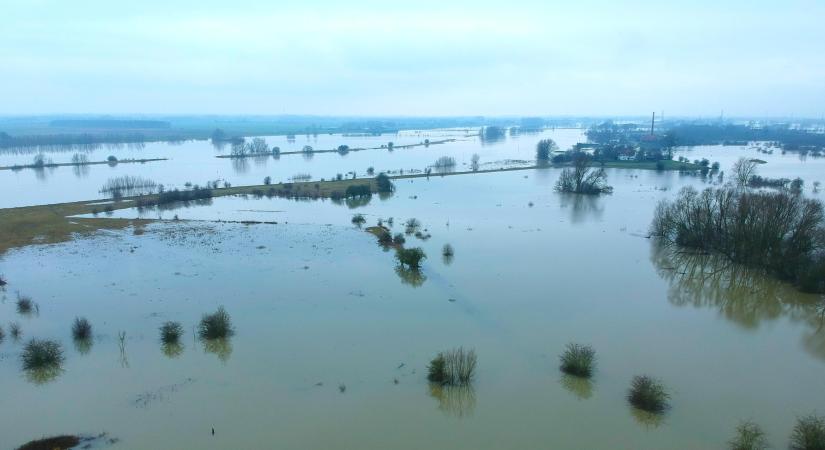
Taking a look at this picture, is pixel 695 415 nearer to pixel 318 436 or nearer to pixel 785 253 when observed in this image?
pixel 318 436

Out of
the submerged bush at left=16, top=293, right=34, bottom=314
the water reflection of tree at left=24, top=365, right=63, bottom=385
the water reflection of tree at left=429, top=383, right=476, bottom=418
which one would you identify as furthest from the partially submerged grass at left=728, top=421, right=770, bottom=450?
the submerged bush at left=16, top=293, right=34, bottom=314

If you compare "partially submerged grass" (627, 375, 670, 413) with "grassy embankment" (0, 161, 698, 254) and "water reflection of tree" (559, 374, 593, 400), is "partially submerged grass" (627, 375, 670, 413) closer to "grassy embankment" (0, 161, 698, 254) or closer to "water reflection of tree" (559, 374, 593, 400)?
"water reflection of tree" (559, 374, 593, 400)

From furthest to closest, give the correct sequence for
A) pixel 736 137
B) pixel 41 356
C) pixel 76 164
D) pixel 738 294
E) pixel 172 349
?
1. pixel 736 137
2. pixel 76 164
3. pixel 738 294
4. pixel 172 349
5. pixel 41 356

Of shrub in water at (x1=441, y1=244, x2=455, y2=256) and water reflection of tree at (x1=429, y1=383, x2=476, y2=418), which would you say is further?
shrub in water at (x1=441, y1=244, x2=455, y2=256)

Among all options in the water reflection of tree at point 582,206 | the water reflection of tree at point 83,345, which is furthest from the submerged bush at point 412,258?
the water reflection of tree at point 582,206

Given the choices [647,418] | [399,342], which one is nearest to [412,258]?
[399,342]

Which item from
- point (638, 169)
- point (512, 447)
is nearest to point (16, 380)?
point (512, 447)

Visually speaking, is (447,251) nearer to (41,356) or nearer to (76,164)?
(41,356)
